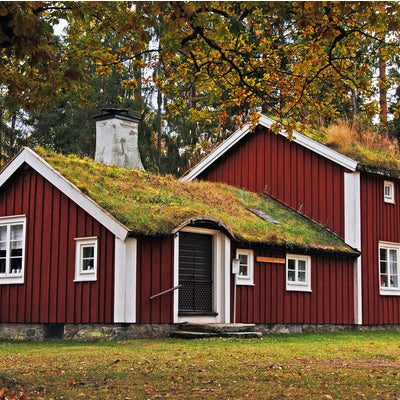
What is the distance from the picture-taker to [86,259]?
18.1 metres

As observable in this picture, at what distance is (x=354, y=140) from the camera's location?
25.7m

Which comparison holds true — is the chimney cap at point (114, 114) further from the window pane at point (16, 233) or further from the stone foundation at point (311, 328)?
the stone foundation at point (311, 328)

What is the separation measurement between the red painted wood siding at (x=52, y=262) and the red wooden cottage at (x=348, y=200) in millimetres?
7880

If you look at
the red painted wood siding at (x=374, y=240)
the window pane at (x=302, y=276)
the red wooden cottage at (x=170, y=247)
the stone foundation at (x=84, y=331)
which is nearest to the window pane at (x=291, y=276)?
the red wooden cottage at (x=170, y=247)

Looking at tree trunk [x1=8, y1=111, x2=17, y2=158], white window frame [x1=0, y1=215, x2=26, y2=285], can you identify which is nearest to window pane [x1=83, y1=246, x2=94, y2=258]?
white window frame [x1=0, y1=215, x2=26, y2=285]

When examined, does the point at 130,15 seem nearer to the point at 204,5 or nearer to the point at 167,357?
the point at 204,5

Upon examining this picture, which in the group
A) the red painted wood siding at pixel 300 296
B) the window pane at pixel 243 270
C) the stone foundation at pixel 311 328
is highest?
the window pane at pixel 243 270

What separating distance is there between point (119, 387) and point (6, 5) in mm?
5122

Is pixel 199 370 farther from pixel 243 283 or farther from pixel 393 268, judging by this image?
pixel 393 268

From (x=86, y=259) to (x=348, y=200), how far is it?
380 inches

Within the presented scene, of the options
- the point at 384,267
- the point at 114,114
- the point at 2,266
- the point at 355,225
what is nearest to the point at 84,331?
the point at 2,266

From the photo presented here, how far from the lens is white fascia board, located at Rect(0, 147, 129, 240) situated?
17.2 metres

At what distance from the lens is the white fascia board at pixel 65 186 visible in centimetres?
1719

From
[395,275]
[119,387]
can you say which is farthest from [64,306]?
[395,275]
